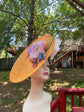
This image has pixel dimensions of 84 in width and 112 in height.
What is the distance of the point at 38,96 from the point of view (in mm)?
1333

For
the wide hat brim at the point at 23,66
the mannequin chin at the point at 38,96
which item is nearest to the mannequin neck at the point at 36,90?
the mannequin chin at the point at 38,96

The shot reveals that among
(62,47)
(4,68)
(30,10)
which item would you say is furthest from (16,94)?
(4,68)

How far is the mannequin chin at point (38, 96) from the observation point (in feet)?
4.11

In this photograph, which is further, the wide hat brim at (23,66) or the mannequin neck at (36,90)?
the mannequin neck at (36,90)

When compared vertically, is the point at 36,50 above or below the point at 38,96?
above

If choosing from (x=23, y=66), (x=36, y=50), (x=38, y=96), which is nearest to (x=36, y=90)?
(x=38, y=96)

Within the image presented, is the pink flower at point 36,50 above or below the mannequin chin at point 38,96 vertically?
above

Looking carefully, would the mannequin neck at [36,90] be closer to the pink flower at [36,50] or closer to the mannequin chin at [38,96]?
the mannequin chin at [38,96]

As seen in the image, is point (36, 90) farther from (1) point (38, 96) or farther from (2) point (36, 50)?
(2) point (36, 50)

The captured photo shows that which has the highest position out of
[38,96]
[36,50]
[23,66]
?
[36,50]

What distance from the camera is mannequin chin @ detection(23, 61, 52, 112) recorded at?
1254mm

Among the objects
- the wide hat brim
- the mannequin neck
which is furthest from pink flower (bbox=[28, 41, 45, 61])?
the mannequin neck

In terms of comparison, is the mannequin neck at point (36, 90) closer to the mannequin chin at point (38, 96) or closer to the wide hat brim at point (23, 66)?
the mannequin chin at point (38, 96)

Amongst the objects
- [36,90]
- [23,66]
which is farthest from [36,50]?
[36,90]
